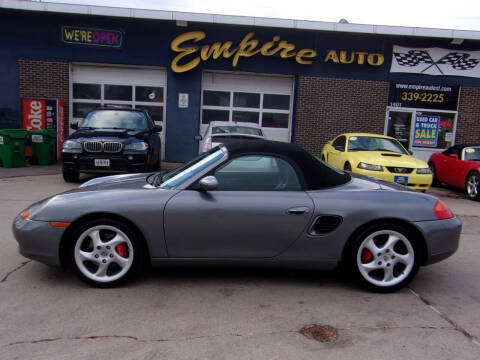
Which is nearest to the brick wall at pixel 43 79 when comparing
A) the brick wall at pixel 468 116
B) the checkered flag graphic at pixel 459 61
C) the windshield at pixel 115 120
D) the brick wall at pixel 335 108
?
the windshield at pixel 115 120

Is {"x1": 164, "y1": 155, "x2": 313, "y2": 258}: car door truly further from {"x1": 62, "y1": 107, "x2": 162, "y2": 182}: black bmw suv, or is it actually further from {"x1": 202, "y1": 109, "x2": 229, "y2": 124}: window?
{"x1": 202, "y1": 109, "x2": 229, "y2": 124}: window

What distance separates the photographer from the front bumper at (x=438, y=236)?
3855 millimetres

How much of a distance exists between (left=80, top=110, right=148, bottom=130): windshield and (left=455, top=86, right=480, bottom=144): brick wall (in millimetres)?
11310

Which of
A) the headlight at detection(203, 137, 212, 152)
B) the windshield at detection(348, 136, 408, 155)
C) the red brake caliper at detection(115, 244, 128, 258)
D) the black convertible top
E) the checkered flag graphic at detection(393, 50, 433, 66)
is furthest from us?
the checkered flag graphic at detection(393, 50, 433, 66)

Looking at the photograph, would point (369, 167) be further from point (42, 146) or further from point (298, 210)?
point (42, 146)

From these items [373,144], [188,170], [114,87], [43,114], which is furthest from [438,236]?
[43,114]

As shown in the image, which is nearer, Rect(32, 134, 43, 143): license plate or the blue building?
Rect(32, 134, 43, 143): license plate

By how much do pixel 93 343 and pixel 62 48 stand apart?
1320 cm

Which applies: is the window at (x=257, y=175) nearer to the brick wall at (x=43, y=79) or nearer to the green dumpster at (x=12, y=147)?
the green dumpster at (x=12, y=147)

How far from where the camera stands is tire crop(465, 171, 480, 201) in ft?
31.7

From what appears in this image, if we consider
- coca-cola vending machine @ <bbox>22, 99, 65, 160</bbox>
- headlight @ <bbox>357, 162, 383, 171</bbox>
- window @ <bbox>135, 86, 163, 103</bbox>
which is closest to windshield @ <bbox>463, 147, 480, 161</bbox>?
headlight @ <bbox>357, 162, 383, 171</bbox>

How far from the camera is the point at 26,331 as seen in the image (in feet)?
9.78

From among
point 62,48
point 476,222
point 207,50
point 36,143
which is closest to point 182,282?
point 476,222

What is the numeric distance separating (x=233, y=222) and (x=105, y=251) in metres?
1.14
